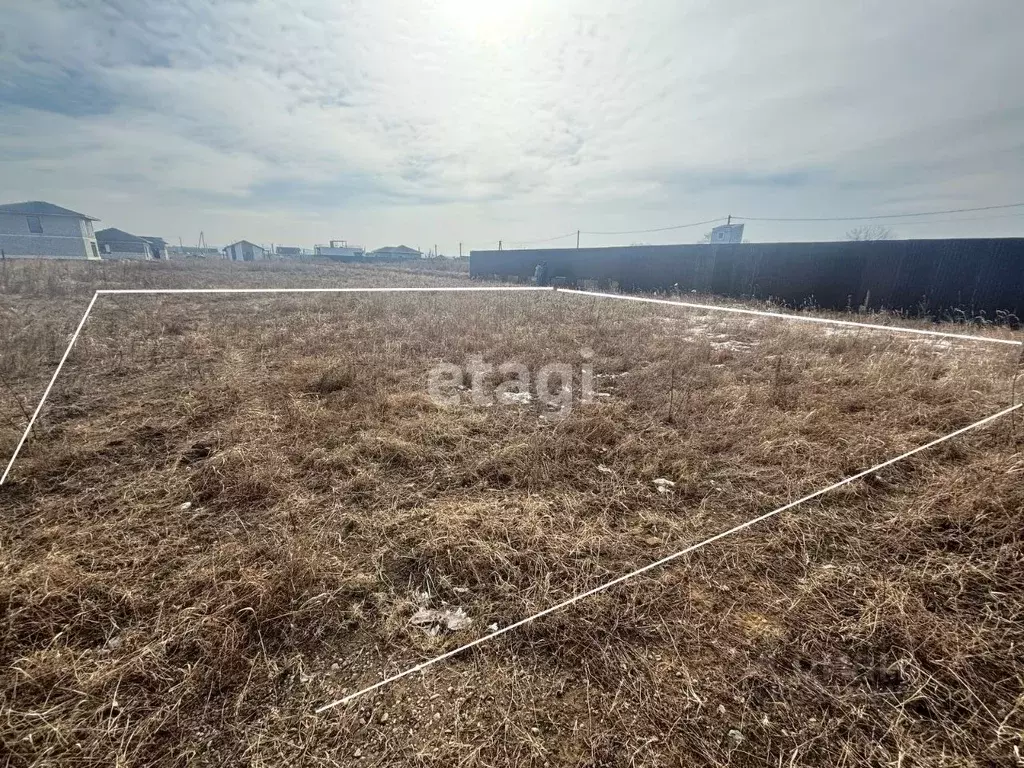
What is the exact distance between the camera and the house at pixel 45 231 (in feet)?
93.4

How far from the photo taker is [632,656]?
1488 mm

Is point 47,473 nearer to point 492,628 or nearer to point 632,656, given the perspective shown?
point 492,628

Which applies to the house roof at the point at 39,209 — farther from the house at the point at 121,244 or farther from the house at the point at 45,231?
the house at the point at 121,244

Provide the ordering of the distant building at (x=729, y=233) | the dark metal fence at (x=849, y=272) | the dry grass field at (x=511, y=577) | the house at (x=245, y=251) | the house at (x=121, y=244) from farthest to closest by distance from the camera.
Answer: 1. the house at (x=245, y=251)
2. the house at (x=121, y=244)
3. the distant building at (x=729, y=233)
4. the dark metal fence at (x=849, y=272)
5. the dry grass field at (x=511, y=577)

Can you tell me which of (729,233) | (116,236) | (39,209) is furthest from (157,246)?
(729,233)

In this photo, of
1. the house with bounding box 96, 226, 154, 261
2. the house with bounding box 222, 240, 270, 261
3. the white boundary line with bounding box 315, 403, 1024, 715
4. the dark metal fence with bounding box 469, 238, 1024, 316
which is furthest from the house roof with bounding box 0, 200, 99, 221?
the white boundary line with bounding box 315, 403, 1024, 715

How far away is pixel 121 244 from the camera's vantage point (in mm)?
43469

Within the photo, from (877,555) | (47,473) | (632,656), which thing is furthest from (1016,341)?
(47,473)

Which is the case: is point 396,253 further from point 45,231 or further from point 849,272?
point 849,272

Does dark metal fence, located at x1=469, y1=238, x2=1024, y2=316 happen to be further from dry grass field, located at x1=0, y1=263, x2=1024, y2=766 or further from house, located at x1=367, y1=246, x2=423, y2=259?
house, located at x1=367, y1=246, x2=423, y2=259

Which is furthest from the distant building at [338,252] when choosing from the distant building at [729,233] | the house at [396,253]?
the distant building at [729,233]

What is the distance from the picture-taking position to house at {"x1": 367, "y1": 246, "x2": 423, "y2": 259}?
2418 inches

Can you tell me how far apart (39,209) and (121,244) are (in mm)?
12947

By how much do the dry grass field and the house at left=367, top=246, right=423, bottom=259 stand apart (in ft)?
204
